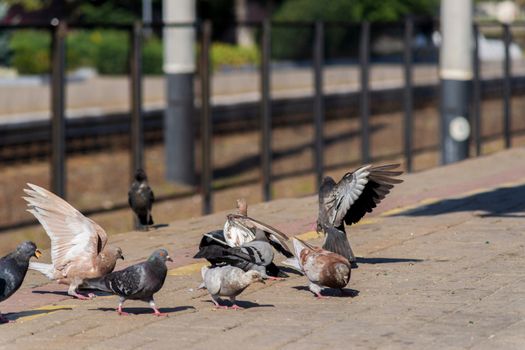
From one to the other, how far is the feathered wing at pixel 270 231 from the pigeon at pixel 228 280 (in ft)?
3.16

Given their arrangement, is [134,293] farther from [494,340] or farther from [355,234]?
[355,234]


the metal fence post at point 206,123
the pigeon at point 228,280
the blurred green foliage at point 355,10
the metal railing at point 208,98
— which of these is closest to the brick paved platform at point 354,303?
the pigeon at point 228,280

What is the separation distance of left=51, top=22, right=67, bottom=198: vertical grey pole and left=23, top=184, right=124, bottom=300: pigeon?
14.5 feet

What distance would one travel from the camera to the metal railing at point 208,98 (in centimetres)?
1445

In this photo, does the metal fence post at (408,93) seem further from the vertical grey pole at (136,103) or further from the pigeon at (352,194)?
the pigeon at (352,194)

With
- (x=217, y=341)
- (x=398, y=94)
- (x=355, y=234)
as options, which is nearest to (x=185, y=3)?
(x=398, y=94)

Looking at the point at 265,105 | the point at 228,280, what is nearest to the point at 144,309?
the point at 228,280

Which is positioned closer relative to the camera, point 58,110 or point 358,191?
point 358,191

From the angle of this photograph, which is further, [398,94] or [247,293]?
[398,94]

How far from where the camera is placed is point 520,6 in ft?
493

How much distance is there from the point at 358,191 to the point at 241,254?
1.34 metres

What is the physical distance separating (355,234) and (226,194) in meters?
7.26

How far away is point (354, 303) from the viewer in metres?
9.91

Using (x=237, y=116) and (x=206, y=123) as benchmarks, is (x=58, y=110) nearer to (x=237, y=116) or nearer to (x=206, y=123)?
(x=206, y=123)
